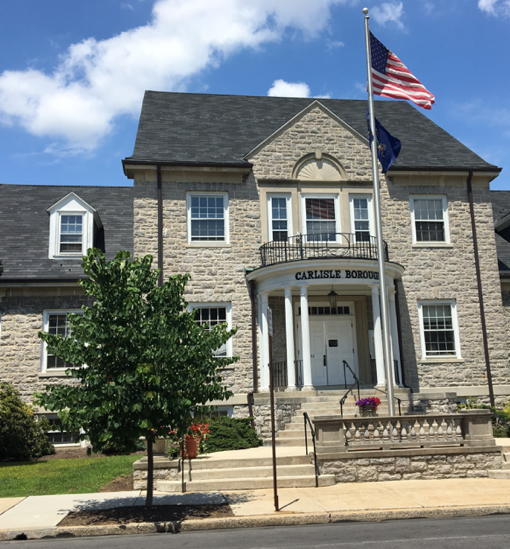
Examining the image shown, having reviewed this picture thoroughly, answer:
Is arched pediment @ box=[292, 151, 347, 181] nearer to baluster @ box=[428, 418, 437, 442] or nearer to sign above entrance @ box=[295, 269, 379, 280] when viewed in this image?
sign above entrance @ box=[295, 269, 379, 280]

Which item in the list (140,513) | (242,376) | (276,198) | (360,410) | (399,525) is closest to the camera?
(399,525)

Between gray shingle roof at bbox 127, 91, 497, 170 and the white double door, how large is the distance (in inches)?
251

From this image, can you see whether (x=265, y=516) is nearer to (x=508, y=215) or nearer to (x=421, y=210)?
(x=421, y=210)

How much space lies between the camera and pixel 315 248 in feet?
64.8

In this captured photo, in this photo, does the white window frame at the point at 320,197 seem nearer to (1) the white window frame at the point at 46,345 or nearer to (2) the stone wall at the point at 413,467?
(1) the white window frame at the point at 46,345

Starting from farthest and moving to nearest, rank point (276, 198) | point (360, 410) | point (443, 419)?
point (276, 198), point (360, 410), point (443, 419)

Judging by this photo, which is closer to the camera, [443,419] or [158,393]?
[158,393]

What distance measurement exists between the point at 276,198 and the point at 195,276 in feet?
13.6

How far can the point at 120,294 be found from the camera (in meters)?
10.1

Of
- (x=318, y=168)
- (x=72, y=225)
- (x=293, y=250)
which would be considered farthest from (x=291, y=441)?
(x=72, y=225)

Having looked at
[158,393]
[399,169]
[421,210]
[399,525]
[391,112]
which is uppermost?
[391,112]

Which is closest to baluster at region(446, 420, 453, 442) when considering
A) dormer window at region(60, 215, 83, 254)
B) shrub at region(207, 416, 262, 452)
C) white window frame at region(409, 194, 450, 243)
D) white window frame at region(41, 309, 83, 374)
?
shrub at region(207, 416, 262, 452)

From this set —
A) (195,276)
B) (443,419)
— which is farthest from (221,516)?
(195,276)

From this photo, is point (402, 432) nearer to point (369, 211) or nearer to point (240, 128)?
point (369, 211)
